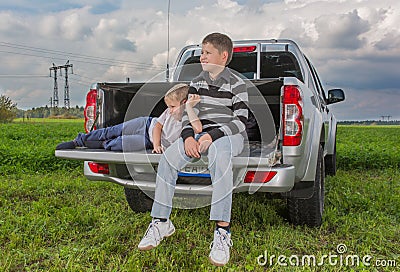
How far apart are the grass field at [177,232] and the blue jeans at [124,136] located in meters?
0.79

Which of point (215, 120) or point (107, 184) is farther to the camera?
point (107, 184)

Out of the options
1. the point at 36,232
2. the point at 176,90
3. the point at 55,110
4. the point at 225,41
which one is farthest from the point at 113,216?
the point at 55,110

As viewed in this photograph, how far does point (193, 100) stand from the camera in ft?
11.0

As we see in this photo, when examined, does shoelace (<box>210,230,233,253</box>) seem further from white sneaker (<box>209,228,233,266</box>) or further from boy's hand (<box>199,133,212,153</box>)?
boy's hand (<box>199,133,212,153</box>)

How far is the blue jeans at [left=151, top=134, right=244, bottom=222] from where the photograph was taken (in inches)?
118

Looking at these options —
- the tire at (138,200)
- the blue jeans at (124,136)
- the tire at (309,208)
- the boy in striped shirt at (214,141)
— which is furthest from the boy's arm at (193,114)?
the tire at (138,200)

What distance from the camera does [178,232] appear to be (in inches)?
147

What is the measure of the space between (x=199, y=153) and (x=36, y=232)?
181 cm

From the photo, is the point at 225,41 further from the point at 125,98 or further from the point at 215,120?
the point at 125,98

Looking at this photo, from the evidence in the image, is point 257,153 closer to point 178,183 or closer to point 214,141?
point 214,141

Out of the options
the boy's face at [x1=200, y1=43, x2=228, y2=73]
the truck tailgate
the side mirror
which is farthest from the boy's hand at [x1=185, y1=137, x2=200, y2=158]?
the side mirror

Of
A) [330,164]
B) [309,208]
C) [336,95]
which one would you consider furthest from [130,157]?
[330,164]

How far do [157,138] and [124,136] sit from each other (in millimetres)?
308

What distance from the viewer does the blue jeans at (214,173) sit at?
9.80 ft
